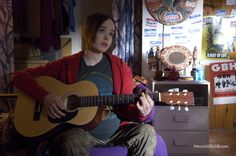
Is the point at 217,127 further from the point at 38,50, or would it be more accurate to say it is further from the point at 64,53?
the point at 38,50

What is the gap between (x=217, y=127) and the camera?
9.39 ft

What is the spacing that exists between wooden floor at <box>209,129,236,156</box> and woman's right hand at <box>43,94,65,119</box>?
56.1 inches

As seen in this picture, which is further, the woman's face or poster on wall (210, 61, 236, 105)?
poster on wall (210, 61, 236, 105)

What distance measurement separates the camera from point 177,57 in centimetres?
250

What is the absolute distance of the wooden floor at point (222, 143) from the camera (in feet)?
7.88

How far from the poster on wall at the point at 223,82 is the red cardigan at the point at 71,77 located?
1.37 metres

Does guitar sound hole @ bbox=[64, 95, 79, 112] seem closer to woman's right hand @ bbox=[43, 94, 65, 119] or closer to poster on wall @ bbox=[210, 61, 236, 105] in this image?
woman's right hand @ bbox=[43, 94, 65, 119]

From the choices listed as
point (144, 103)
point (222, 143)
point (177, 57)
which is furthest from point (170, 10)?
point (144, 103)

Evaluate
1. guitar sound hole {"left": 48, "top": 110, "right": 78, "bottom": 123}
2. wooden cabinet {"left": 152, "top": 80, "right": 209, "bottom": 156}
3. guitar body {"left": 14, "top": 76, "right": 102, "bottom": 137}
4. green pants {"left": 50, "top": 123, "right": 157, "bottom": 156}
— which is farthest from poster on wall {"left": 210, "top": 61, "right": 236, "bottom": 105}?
guitar sound hole {"left": 48, "top": 110, "right": 78, "bottom": 123}

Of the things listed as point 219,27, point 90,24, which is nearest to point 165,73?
point 219,27

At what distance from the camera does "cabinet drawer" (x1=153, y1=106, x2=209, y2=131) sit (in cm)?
227

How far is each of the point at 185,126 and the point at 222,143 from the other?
1.74ft

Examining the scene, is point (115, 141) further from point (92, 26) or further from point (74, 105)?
point (92, 26)

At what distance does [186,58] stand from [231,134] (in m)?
0.91
